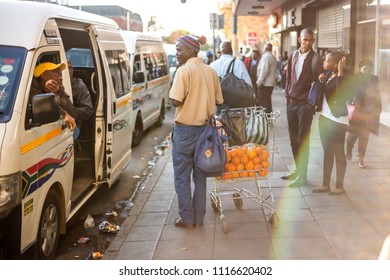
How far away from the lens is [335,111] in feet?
21.5

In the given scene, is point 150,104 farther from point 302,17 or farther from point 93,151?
point 302,17

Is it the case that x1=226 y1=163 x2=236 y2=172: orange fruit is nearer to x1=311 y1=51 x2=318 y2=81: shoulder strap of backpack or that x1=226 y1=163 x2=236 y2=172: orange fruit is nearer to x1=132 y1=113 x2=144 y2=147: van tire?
x1=311 y1=51 x2=318 y2=81: shoulder strap of backpack

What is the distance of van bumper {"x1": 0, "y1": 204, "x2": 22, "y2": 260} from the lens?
4.29m

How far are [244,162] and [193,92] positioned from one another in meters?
0.87

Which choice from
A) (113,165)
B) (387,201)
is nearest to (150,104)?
(113,165)

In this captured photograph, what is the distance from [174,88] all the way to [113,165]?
2.02 meters

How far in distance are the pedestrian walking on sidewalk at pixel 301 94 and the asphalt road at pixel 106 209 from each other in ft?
7.39

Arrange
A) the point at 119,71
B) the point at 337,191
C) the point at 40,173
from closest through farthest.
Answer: the point at 40,173
the point at 337,191
the point at 119,71

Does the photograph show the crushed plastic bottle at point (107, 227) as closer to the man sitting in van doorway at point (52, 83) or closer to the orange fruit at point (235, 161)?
the man sitting in van doorway at point (52, 83)

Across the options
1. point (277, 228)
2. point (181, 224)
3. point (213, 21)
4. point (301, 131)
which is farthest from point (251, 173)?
point (213, 21)

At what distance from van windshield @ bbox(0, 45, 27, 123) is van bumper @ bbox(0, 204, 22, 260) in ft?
2.45

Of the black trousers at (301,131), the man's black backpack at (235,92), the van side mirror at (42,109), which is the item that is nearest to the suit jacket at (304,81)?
the black trousers at (301,131)

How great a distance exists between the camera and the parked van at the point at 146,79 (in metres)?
11.1

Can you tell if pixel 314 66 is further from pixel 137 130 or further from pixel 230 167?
pixel 137 130
